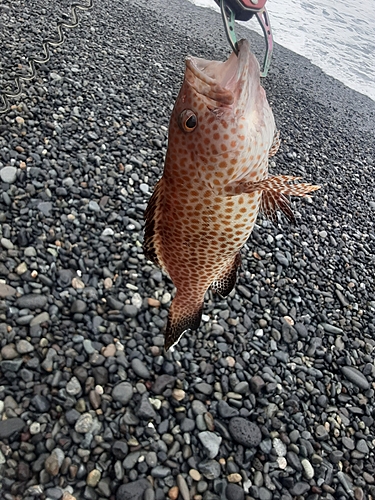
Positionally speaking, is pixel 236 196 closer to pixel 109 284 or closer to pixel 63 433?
pixel 63 433

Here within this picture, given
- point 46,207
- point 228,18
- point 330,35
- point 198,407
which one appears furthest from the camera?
point 330,35

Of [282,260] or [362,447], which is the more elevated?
[282,260]

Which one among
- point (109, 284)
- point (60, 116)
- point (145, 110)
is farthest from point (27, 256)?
point (145, 110)

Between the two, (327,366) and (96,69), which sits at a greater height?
(96,69)

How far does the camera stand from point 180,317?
6.74ft

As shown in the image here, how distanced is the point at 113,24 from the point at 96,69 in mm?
2059

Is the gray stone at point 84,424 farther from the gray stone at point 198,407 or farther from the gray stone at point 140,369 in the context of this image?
the gray stone at point 198,407

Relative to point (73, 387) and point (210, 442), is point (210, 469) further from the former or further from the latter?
point (73, 387)

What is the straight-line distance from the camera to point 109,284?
3.66m

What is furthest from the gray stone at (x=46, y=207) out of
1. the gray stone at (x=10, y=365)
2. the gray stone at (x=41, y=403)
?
the gray stone at (x=41, y=403)

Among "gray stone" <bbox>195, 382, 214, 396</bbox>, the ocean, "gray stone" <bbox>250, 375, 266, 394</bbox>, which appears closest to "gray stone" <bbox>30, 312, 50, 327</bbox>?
"gray stone" <bbox>195, 382, 214, 396</bbox>

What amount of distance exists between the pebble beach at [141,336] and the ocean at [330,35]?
6.92 m

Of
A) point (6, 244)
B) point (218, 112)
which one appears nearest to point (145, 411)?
point (6, 244)

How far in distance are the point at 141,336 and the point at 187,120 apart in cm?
215
